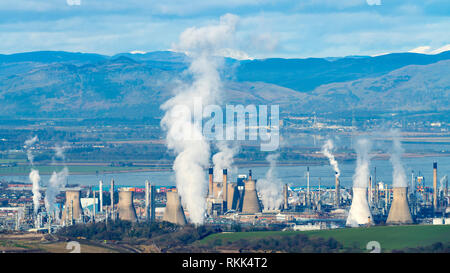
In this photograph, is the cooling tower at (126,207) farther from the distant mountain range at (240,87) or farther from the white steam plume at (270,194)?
the distant mountain range at (240,87)

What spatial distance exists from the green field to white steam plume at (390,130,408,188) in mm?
4847

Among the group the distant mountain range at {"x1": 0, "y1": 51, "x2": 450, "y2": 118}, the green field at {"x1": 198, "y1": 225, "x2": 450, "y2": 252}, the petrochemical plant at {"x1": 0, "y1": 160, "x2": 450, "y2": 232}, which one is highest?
the distant mountain range at {"x1": 0, "y1": 51, "x2": 450, "y2": 118}

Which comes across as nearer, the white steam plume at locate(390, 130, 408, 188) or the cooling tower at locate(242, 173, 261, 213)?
the cooling tower at locate(242, 173, 261, 213)

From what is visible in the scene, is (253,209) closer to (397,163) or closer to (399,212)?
(399,212)

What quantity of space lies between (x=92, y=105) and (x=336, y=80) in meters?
39.0

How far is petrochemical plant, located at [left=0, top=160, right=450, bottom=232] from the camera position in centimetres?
2648

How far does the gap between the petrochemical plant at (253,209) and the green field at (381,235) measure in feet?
6.45

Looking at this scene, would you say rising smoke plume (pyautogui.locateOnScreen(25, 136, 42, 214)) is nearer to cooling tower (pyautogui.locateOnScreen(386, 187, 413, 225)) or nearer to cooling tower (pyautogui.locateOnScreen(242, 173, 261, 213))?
cooling tower (pyautogui.locateOnScreen(242, 173, 261, 213))

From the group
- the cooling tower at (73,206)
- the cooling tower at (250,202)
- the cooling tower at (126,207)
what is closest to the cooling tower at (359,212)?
the cooling tower at (250,202)

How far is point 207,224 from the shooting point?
2752cm

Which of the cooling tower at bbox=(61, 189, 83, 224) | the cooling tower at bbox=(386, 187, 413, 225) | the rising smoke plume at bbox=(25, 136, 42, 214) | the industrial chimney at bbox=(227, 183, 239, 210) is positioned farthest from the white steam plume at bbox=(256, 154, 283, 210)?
the rising smoke plume at bbox=(25, 136, 42, 214)

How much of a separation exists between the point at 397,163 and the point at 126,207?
19.5 m

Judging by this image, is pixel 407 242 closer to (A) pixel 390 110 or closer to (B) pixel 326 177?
(B) pixel 326 177
